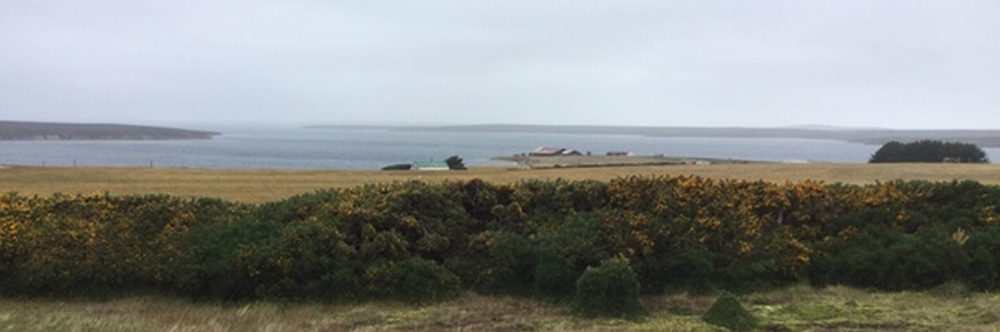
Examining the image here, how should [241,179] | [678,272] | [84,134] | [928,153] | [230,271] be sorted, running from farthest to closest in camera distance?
[84,134]
[928,153]
[241,179]
[678,272]
[230,271]

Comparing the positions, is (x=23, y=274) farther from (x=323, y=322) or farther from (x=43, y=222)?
(x=323, y=322)

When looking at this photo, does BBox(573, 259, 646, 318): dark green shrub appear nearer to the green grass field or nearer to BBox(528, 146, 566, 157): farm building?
the green grass field

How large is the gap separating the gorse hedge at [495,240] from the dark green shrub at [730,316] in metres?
1.27

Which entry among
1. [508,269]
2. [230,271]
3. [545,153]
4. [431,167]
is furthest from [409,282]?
[545,153]

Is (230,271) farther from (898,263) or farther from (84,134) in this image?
(84,134)

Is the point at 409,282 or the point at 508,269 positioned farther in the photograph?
the point at 508,269

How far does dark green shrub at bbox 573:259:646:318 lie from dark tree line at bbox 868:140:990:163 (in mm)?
41396

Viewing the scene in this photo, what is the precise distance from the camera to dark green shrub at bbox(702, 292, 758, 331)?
7.21 metres

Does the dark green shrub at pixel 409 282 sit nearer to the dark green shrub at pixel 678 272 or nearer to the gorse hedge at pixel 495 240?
the gorse hedge at pixel 495 240

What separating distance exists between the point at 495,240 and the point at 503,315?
4.41 ft

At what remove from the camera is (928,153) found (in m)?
47.2

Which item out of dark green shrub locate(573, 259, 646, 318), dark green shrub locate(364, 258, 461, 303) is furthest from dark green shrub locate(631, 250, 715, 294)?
dark green shrub locate(364, 258, 461, 303)

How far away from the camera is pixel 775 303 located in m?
8.27

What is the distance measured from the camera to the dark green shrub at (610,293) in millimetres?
7801
